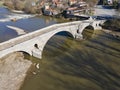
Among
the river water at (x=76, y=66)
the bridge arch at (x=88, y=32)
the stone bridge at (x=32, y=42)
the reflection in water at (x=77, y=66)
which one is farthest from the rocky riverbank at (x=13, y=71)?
the bridge arch at (x=88, y=32)

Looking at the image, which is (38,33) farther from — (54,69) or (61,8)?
(61,8)

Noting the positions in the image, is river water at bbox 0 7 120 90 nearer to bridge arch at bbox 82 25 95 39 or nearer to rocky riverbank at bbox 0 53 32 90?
rocky riverbank at bbox 0 53 32 90

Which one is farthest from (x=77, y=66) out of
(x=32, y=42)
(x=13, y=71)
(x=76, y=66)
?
(x=13, y=71)

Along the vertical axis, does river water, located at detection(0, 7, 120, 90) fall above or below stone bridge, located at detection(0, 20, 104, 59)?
below

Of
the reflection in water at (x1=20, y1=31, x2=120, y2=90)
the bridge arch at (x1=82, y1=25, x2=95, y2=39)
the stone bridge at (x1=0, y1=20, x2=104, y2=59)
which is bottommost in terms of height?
the reflection in water at (x1=20, y1=31, x2=120, y2=90)

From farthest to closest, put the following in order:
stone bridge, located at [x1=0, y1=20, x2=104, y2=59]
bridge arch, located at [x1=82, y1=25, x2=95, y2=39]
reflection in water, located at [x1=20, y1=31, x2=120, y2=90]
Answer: bridge arch, located at [x1=82, y1=25, x2=95, y2=39], stone bridge, located at [x1=0, y1=20, x2=104, y2=59], reflection in water, located at [x1=20, y1=31, x2=120, y2=90]

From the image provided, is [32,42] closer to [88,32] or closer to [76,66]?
[76,66]

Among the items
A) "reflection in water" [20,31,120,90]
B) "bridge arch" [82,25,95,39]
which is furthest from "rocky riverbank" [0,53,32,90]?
"bridge arch" [82,25,95,39]
